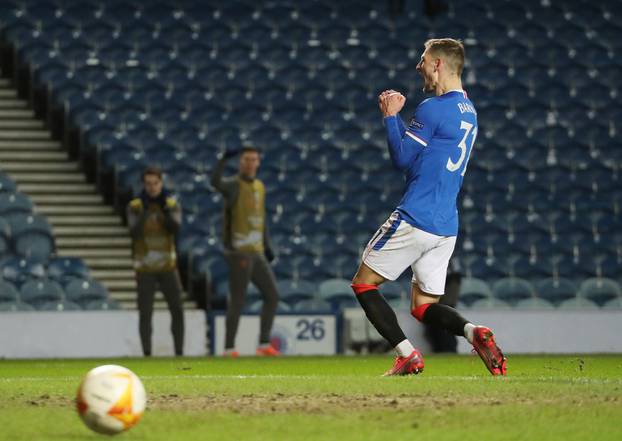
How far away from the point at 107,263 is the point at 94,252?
306 millimetres

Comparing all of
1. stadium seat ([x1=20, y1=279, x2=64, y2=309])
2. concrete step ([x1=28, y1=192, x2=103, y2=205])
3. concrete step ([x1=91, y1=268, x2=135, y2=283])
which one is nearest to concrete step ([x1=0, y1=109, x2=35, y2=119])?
concrete step ([x1=28, y1=192, x2=103, y2=205])

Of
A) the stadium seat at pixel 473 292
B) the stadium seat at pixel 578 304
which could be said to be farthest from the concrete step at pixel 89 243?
the stadium seat at pixel 578 304

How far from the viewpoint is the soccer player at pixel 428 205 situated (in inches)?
310

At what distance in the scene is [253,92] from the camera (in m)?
19.4

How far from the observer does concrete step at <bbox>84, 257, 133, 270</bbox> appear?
16.9m

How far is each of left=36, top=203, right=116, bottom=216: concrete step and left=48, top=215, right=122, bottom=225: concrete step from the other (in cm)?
8

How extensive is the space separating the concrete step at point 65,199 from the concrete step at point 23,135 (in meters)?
1.45

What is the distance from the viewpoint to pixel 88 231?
17469 millimetres

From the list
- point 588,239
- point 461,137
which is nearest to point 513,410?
point 461,137

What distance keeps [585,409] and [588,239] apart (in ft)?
38.7

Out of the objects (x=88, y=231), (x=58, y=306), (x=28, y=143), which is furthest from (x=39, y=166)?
(x=58, y=306)

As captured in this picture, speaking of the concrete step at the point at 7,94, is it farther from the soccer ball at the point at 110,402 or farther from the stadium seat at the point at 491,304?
the soccer ball at the point at 110,402

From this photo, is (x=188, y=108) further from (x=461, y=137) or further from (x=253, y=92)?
(x=461, y=137)

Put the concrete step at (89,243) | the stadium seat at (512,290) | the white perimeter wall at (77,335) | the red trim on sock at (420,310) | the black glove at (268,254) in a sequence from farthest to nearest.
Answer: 1. the concrete step at (89,243)
2. the stadium seat at (512,290)
3. the white perimeter wall at (77,335)
4. the black glove at (268,254)
5. the red trim on sock at (420,310)
